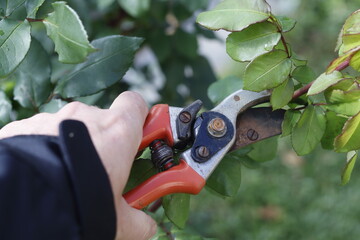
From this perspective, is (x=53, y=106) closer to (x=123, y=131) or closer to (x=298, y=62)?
(x=123, y=131)

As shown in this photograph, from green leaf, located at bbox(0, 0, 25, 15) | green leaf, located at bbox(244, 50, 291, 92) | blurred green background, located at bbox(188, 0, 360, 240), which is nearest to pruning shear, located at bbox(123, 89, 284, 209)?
green leaf, located at bbox(244, 50, 291, 92)

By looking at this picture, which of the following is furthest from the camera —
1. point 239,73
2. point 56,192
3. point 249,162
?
point 239,73

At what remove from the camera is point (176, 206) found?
1013 millimetres

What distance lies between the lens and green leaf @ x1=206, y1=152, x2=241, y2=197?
106 centimetres

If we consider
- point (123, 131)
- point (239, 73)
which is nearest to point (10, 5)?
point (123, 131)

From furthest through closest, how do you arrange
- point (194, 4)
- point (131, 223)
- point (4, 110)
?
point (194, 4), point (4, 110), point (131, 223)

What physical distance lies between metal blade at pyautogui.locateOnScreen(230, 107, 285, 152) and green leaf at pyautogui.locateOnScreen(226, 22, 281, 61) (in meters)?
0.16

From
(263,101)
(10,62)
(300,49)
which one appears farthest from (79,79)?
(300,49)

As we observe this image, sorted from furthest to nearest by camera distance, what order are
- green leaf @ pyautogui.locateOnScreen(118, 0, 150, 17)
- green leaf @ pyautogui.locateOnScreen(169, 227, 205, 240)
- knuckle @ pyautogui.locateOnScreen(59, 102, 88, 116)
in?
green leaf @ pyautogui.locateOnScreen(118, 0, 150, 17) → green leaf @ pyautogui.locateOnScreen(169, 227, 205, 240) → knuckle @ pyautogui.locateOnScreen(59, 102, 88, 116)

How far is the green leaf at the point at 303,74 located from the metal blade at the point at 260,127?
0.32 feet

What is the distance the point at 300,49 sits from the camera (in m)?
3.90

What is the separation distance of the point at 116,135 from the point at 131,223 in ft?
0.47

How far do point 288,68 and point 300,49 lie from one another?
3.08 metres

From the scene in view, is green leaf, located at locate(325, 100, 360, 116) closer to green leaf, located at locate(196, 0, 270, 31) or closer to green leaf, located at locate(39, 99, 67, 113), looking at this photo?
green leaf, located at locate(196, 0, 270, 31)
